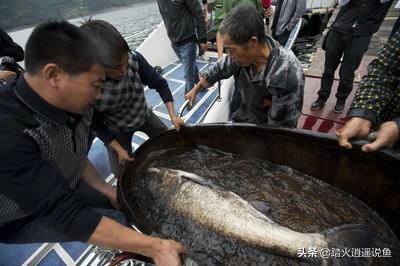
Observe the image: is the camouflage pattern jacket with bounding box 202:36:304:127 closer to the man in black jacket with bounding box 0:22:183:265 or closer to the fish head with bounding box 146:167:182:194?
the fish head with bounding box 146:167:182:194

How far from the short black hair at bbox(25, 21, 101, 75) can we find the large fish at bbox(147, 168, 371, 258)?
143 centimetres

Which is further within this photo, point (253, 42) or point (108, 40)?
point (253, 42)

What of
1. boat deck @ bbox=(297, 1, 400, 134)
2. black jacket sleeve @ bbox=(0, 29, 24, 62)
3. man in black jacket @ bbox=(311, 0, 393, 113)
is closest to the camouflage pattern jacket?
boat deck @ bbox=(297, 1, 400, 134)

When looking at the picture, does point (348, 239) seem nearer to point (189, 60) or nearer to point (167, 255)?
point (167, 255)

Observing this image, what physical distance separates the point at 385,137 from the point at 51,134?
2224 millimetres

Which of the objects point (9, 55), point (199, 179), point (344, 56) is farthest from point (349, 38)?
point (9, 55)

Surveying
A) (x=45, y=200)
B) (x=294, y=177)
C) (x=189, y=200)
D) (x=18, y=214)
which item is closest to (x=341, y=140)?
(x=294, y=177)

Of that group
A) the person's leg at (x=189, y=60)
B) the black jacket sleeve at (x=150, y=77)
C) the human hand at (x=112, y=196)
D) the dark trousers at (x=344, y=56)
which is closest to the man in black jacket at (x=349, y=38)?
the dark trousers at (x=344, y=56)

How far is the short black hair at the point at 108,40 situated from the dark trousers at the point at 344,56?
3029 millimetres

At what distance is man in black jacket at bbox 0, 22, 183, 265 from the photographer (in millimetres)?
A: 1337

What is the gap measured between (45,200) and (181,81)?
4907 mm

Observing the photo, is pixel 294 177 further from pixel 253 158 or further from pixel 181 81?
pixel 181 81

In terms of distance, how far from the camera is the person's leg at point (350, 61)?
3.41 meters

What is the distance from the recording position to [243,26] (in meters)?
2.06
